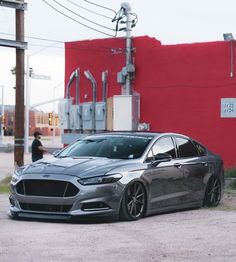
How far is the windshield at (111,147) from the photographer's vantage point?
11727 millimetres

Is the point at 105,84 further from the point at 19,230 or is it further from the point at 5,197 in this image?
the point at 19,230

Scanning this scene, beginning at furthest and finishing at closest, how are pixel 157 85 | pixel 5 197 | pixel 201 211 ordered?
Answer: pixel 157 85, pixel 5 197, pixel 201 211

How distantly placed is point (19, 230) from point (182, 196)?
359cm

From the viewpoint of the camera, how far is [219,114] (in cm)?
2236

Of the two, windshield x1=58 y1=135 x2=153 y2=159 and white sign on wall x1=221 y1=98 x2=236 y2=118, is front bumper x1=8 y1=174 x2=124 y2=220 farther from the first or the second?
white sign on wall x1=221 y1=98 x2=236 y2=118

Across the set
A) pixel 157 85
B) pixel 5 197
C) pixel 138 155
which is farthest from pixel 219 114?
pixel 138 155

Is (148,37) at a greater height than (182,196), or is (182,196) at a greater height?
(148,37)

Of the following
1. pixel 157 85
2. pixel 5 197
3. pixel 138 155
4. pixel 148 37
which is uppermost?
pixel 148 37

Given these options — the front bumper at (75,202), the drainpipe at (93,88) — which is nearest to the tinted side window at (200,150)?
the front bumper at (75,202)

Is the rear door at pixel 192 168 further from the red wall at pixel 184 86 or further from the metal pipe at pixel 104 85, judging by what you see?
the metal pipe at pixel 104 85

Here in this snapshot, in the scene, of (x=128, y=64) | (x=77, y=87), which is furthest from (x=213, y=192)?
(x=77, y=87)

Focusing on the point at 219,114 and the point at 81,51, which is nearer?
the point at 219,114

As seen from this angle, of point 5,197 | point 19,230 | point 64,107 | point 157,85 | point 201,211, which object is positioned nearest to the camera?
point 19,230

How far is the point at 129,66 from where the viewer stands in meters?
24.2
